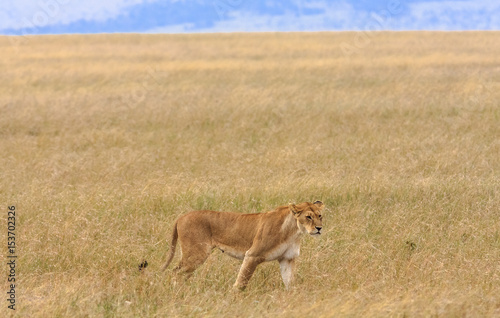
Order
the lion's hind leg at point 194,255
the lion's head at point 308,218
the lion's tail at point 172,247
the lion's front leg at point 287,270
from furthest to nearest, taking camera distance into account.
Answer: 1. the lion's tail at point 172,247
2. the lion's hind leg at point 194,255
3. the lion's front leg at point 287,270
4. the lion's head at point 308,218

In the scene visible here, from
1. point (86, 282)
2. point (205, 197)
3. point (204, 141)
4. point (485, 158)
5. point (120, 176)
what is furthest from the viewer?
point (204, 141)

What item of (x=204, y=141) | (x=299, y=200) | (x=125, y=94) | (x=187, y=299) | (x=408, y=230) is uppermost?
(x=125, y=94)

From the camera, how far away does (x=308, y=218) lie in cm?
502

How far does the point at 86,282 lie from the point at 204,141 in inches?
299

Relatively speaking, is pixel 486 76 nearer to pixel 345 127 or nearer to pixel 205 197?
pixel 345 127

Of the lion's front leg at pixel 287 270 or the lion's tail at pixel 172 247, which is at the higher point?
the lion's tail at pixel 172 247

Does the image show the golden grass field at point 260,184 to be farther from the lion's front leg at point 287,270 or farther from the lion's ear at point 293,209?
the lion's ear at point 293,209

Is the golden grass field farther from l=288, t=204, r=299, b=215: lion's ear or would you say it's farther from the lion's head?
l=288, t=204, r=299, b=215: lion's ear

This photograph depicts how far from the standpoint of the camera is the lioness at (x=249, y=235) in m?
5.09

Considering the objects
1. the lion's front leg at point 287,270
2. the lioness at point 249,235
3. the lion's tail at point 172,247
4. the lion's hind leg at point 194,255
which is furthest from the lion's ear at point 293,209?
the lion's tail at point 172,247

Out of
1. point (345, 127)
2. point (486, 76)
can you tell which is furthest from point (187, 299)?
point (486, 76)

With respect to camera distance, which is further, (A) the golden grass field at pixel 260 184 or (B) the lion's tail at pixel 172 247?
A: (B) the lion's tail at pixel 172 247

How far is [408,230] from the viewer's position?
22.7 ft

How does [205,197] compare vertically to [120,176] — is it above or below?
below
